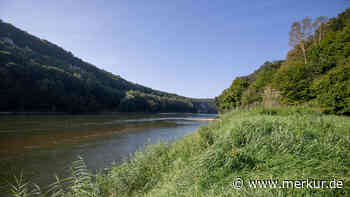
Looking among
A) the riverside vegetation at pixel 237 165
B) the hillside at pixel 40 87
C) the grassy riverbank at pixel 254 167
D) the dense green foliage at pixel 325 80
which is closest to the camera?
the grassy riverbank at pixel 254 167

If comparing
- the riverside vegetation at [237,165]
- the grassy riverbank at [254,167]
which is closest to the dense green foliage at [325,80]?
the riverside vegetation at [237,165]

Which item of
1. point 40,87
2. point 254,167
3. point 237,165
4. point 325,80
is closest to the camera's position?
point 254,167

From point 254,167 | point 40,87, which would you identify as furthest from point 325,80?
point 40,87

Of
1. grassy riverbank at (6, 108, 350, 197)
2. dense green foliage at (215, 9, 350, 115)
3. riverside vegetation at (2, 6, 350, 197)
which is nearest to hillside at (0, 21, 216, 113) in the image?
riverside vegetation at (2, 6, 350, 197)

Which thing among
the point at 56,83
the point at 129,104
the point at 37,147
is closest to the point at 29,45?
the point at 56,83

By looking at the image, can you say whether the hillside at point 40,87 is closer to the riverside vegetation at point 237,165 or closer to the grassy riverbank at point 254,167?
the riverside vegetation at point 237,165

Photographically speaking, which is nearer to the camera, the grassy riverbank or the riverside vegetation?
the grassy riverbank

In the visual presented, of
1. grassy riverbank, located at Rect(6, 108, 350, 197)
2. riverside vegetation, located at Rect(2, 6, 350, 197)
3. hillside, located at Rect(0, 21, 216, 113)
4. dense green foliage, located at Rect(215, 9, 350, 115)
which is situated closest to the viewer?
grassy riverbank, located at Rect(6, 108, 350, 197)

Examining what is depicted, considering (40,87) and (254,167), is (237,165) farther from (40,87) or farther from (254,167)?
(40,87)

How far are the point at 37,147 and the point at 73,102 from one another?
4339cm

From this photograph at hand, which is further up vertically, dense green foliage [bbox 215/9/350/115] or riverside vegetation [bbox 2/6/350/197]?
dense green foliage [bbox 215/9/350/115]

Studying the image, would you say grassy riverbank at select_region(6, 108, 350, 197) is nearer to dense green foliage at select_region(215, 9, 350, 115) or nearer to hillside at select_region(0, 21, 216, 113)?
dense green foliage at select_region(215, 9, 350, 115)

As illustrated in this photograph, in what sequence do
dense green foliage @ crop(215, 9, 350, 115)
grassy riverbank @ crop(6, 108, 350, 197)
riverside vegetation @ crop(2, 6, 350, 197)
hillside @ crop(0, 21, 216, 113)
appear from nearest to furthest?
1. grassy riverbank @ crop(6, 108, 350, 197)
2. riverside vegetation @ crop(2, 6, 350, 197)
3. dense green foliage @ crop(215, 9, 350, 115)
4. hillside @ crop(0, 21, 216, 113)

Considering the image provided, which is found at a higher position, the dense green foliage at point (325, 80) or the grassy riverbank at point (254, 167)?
the dense green foliage at point (325, 80)
